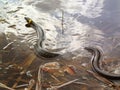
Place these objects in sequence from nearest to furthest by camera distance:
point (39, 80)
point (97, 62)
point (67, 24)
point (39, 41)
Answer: point (39, 80) → point (97, 62) → point (39, 41) → point (67, 24)

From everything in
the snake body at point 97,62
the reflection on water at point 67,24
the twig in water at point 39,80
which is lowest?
the twig in water at point 39,80

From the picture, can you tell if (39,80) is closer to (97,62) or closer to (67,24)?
(97,62)

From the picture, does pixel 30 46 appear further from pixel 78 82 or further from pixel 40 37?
pixel 78 82

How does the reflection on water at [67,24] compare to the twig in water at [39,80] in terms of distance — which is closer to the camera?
the twig in water at [39,80]

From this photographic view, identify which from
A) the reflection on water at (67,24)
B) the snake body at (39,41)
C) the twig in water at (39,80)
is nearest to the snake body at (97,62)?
the reflection on water at (67,24)

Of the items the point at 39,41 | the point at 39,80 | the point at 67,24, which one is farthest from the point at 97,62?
the point at 67,24

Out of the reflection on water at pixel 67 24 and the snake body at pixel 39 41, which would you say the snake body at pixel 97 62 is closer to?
the reflection on water at pixel 67 24
